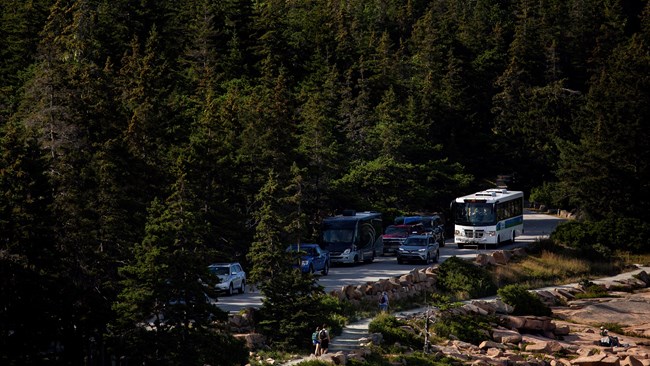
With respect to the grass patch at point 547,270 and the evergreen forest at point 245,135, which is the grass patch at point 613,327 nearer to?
the grass patch at point 547,270

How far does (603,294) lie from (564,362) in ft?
54.6

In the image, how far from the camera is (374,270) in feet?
206

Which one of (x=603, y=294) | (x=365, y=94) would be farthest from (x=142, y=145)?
(x=365, y=94)

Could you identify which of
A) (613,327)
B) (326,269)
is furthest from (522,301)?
(326,269)

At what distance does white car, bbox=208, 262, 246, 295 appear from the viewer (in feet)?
169

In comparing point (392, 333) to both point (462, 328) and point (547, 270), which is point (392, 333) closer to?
point (462, 328)

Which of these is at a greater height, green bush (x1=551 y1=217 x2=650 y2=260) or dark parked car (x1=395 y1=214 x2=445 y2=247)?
dark parked car (x1=395 y1=214 x2=445 y2=247)

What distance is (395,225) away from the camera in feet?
233

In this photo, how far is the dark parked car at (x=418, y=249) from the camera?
6550 centimetres

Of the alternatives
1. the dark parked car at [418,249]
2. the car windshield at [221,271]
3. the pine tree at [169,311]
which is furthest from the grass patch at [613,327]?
the pine tree at [169,311]

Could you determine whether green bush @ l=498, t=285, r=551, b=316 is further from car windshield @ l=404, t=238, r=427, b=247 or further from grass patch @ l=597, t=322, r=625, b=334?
car windshield @ l=404, t=238, r=427, b=247

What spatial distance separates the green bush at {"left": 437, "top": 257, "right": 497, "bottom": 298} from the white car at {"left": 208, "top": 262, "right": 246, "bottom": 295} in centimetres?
1256

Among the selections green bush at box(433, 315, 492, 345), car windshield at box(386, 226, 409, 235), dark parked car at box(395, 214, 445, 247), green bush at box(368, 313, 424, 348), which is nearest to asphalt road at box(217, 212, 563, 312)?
dark parked car at box(395, 214, 445, 247)

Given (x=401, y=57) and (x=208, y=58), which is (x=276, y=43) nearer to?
(x=208, y=58)
